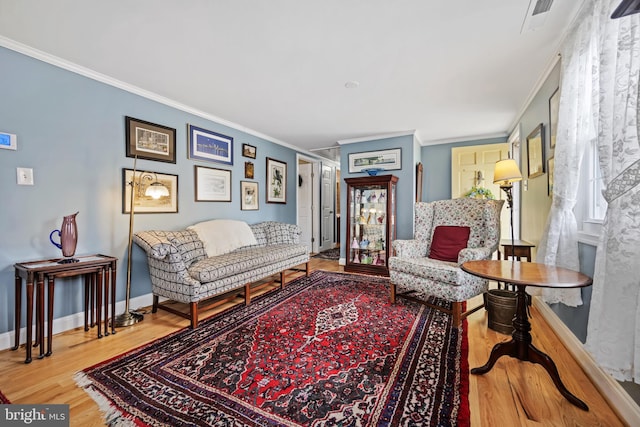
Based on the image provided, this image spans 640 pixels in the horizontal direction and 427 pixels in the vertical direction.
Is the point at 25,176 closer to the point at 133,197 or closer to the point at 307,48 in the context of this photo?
the point at 133,197

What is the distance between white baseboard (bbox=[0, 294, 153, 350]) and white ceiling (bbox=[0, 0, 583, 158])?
2178mm

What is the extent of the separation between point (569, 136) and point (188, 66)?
298 centimetres

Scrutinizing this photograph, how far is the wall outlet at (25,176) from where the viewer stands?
204cm

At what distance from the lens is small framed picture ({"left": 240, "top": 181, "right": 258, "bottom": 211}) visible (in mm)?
4109

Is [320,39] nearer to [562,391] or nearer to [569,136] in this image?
[569,136]

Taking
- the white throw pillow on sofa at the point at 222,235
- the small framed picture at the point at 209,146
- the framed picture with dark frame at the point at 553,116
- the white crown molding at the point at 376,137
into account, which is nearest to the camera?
the framed picture with dark frame at the point at 553,116

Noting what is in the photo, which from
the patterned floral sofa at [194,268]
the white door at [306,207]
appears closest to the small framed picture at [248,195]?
the patterned floral sofa at [194,268]

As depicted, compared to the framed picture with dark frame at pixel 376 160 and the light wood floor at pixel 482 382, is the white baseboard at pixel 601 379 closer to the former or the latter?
the light wood floor at pixel 482 382

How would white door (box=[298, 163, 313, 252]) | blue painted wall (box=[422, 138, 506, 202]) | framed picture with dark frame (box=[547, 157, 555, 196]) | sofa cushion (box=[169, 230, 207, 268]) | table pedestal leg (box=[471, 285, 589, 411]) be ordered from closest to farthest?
table pedestal leg (box=[471, 285, 589, 411])
framed picture with dark frame (box=[547, 157, 555, 196])
sofa cushion (box=[169, 230, 207, 268])
blue painted wall (box=[422, 138, 506, 202])
white door (box=[298, 163, 313, 252])

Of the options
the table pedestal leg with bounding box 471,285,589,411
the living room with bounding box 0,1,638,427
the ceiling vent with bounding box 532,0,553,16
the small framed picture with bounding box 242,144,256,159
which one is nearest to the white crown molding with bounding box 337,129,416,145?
the living room with bounding box 0,1,638,427

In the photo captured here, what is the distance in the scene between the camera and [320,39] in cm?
194

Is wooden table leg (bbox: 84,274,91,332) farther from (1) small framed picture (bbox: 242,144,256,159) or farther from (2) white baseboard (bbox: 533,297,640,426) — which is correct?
(2) white baseboard (bbox: 533,297,640,426)

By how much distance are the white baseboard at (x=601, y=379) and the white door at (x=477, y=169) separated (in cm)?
270

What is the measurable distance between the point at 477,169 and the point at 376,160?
5.87 ft
